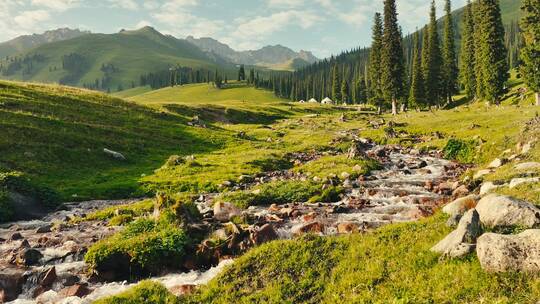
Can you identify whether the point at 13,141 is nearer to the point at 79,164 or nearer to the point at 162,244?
the point at 79,164

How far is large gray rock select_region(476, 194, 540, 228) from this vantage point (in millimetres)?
11922

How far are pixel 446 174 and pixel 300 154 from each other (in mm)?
17267

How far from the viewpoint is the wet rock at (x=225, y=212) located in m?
20.9

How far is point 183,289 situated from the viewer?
13031 millimetres

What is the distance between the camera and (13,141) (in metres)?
36.3

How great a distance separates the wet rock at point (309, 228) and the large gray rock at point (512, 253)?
8.45 meters

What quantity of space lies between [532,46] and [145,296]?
7112cm

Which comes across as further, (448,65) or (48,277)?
(448,65)

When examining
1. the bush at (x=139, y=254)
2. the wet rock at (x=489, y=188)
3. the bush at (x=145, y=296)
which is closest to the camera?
the bush at (x=145, y=296)

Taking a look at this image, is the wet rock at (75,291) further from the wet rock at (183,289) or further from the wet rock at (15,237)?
the wet rock at (15,237)

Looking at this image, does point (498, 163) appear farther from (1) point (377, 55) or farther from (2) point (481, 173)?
(1) point (377, 55)

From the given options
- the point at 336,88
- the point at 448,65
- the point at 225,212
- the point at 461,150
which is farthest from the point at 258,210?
the point at 336,88

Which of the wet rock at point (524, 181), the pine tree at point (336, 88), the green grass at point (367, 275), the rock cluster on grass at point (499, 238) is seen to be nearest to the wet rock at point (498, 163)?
the wet rock at point (524, 181)

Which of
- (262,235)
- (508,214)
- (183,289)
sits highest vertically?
(508,214)
